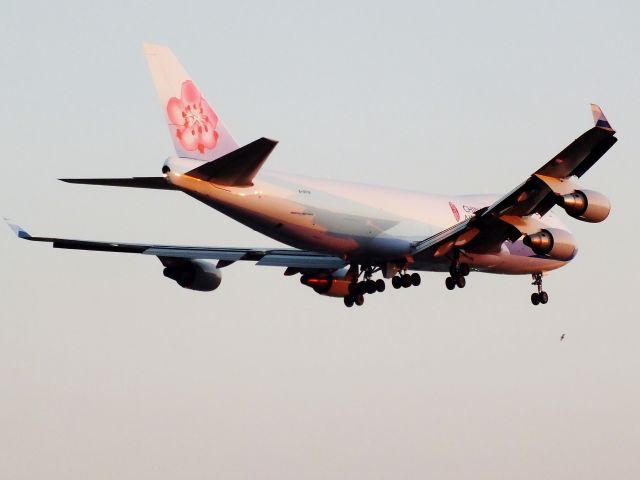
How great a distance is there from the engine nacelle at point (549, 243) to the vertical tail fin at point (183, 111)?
373 inches

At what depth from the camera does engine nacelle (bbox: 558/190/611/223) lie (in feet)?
129

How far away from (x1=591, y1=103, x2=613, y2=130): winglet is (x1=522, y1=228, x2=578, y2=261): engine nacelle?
4.54 m

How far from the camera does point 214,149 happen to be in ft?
129

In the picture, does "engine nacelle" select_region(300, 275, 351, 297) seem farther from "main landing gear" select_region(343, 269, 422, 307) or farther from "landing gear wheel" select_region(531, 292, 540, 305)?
"landing gear wheel" select_region(531, 292, 540, 305)

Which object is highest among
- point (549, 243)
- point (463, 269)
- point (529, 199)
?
point (529, 199)

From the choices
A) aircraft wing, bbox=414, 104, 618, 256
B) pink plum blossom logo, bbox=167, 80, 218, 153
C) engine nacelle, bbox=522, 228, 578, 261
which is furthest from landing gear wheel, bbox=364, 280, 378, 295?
pink plum blossom logo, bbox=167, 80, 218, 153

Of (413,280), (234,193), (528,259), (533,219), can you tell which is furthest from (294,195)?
(528,259)

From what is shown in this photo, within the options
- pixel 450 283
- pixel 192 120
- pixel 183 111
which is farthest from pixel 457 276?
pixel 183 111

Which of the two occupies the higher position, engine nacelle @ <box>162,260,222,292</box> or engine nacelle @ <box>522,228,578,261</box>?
engine nacelle @ <box>522,228,578,261</box>

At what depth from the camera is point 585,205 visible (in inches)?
1556

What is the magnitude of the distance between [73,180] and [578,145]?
46.0 ft

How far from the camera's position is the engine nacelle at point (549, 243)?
41156 mm

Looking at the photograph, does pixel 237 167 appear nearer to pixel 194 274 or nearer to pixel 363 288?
pixel 363 288

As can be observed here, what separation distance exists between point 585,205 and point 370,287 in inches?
300
